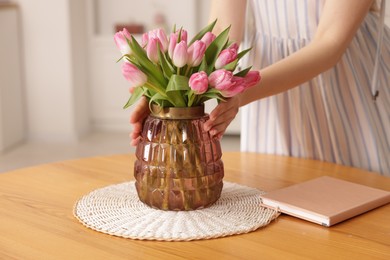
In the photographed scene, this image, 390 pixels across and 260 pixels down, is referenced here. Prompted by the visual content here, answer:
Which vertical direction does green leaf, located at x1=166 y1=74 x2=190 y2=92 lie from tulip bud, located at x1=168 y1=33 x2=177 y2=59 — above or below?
below

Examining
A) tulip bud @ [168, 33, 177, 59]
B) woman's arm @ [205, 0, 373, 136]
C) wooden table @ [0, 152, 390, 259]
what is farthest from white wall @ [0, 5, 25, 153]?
tulip bud @ [168, 33, 177, 59]

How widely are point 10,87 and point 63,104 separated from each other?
0.42 meters

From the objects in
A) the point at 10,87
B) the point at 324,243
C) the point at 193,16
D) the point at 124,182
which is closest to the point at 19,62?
the point at 10,87

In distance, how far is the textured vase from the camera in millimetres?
1267

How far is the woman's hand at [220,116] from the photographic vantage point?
1.28 meters

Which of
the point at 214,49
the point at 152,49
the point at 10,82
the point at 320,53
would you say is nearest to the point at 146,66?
the point at 152,49

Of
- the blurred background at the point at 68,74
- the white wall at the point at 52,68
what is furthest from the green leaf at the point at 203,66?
the white wall at the point at 52,68

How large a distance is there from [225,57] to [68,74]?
3.75 meters

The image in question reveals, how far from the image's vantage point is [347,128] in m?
1.86

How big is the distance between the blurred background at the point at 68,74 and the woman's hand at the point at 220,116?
3.19 m

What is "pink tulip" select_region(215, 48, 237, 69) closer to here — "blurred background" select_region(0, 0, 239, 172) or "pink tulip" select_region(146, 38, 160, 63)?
"pink tulip" select_region(146, 38, 160, 63)

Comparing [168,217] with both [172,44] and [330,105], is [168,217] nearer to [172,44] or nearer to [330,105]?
[172,44]

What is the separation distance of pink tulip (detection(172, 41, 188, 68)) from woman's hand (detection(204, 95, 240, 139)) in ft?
0.40

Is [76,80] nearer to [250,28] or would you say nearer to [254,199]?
[250,28]
